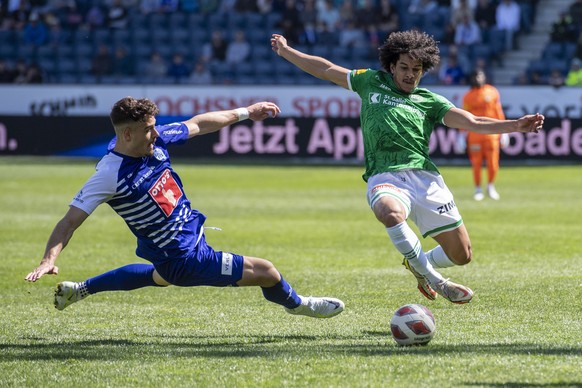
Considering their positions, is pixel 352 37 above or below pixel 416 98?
below

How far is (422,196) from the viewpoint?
8180 mm

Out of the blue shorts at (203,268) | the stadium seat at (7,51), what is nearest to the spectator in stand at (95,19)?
the stadium seat at (7,51)

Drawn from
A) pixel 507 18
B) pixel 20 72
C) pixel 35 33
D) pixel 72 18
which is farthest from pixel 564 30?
pixel 35 33

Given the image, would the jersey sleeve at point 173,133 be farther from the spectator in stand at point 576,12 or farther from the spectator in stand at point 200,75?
the spectator in stand at point 576,12

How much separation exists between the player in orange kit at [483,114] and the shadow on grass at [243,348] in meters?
12.0

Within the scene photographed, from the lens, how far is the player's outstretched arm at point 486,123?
7.68m

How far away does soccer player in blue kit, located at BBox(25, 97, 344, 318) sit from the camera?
6.96 metres

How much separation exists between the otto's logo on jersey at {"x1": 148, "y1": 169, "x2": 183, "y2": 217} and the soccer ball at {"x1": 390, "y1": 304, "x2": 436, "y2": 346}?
1645 mm

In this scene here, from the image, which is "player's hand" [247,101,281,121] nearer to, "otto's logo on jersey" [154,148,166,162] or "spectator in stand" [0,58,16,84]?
"otto's logo on jersey" [154,148,166,162]

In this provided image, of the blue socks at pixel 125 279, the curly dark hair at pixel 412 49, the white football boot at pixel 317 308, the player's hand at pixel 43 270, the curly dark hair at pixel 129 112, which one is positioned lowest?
the white football boot at pixel 317 308

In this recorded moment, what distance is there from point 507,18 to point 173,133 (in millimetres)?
24436

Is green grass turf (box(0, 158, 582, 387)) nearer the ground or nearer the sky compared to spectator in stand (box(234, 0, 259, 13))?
nearer the ground

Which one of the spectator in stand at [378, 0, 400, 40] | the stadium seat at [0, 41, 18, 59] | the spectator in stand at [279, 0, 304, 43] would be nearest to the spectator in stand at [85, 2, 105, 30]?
the stadium seat at [0, 41, 18, 59]

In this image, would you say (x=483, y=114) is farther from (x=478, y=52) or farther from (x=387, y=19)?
(x=387, y=19)
